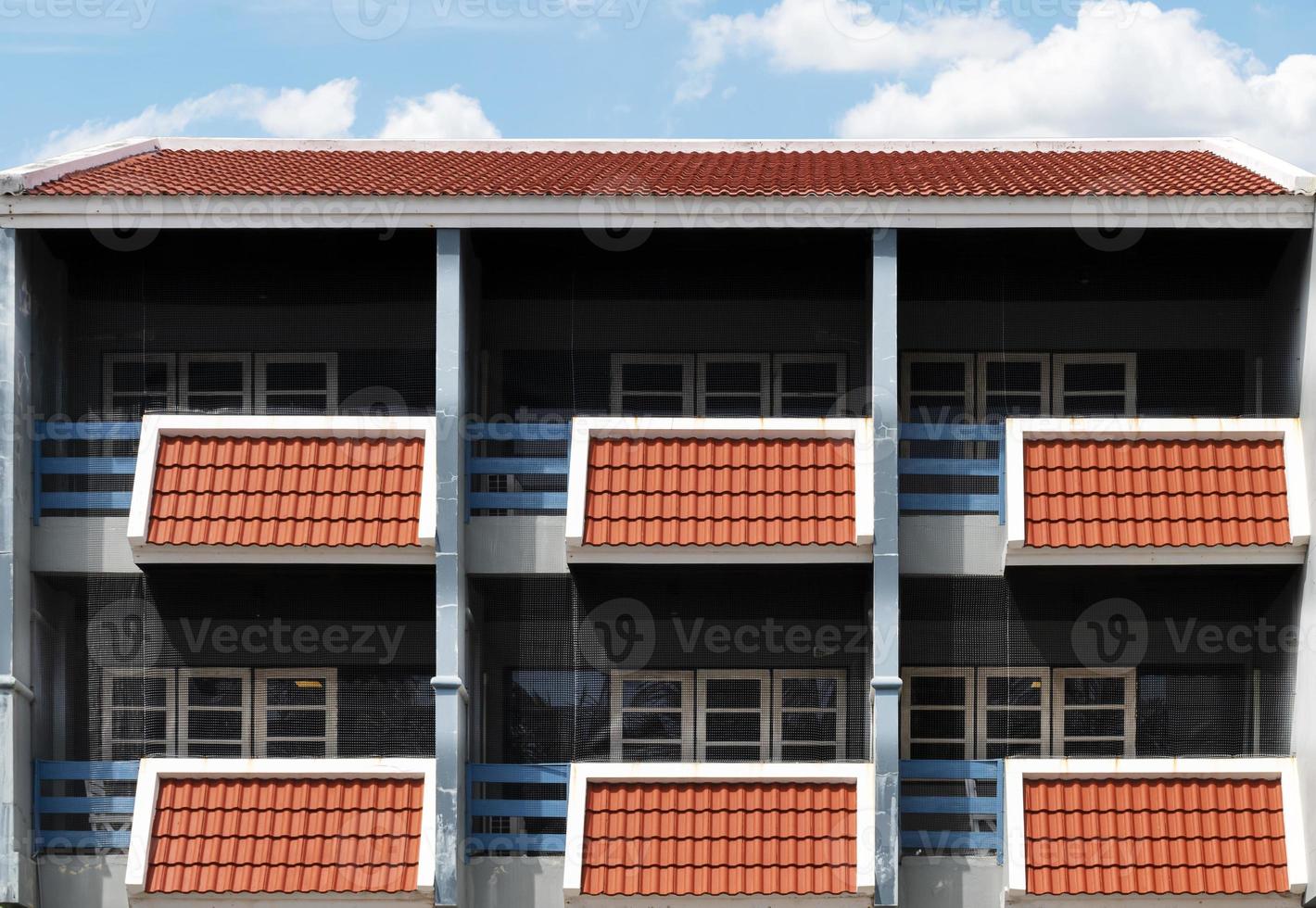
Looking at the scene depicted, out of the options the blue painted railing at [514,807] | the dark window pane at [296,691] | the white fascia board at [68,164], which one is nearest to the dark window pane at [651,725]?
the blue painted railing at [514,807]

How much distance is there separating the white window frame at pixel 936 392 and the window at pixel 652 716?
3001 millimetres

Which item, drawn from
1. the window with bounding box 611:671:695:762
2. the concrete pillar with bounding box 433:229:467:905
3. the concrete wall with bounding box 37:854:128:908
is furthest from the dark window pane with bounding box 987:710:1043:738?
the concrete wall with bounding box 37:854:128:908

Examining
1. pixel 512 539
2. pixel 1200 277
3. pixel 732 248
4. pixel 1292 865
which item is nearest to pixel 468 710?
pixel 512 539

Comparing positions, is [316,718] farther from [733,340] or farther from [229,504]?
[733,340]

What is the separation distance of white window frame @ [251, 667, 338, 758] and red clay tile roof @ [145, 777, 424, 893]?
2.90 feet

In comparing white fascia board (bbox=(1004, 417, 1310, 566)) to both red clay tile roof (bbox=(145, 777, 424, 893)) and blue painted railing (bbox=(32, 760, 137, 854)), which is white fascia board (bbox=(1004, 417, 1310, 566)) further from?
blue painted railing (bbox=(32, 760, 137, 854))

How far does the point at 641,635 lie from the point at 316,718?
2852mm

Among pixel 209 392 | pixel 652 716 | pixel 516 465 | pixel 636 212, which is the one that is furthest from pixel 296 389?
pixel 652 716

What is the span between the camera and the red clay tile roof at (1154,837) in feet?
30.2

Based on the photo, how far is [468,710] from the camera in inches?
391

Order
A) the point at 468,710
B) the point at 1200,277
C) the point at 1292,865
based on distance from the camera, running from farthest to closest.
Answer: the point at 1200,277, the point at 468,710, the point at 1292,865

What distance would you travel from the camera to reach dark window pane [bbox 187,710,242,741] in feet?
34.1

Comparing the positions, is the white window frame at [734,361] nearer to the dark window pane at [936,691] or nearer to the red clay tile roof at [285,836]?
the dark window pane at [936,691]

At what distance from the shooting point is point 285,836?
369 inches
